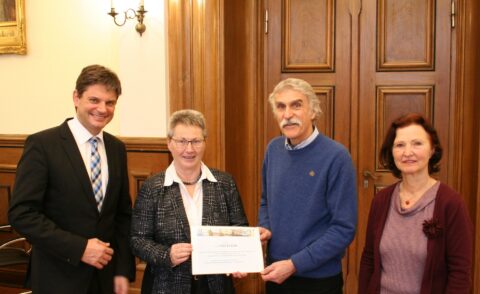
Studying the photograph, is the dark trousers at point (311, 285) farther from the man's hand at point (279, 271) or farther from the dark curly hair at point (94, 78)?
Result: the dark curly hair at point (94, 78)

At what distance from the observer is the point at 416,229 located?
5.88 feet

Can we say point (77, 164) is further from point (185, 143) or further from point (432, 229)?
point (432, 229)

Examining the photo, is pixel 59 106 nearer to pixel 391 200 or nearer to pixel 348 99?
pixel 348 99

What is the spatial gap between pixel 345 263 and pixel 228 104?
1465 mm

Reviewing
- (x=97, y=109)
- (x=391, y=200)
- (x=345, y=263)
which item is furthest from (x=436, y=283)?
(x=345, y=263)

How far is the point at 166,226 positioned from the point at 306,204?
0.59 m

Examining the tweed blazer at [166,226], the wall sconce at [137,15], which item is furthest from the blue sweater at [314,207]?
the wall sconce at [137,15]

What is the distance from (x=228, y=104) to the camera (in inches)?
137

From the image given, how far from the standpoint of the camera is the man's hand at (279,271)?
6.53 feet

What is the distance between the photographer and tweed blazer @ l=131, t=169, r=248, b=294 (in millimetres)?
2043

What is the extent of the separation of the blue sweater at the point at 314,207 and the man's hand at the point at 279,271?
0.03 meters

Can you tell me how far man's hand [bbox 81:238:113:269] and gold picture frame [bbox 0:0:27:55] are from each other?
2.51m

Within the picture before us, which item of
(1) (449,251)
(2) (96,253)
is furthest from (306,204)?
(2) (96,253)

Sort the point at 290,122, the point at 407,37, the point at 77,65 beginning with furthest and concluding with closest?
1. the point at 77,65
2. the point at 407,37
3. the point at 290,122
